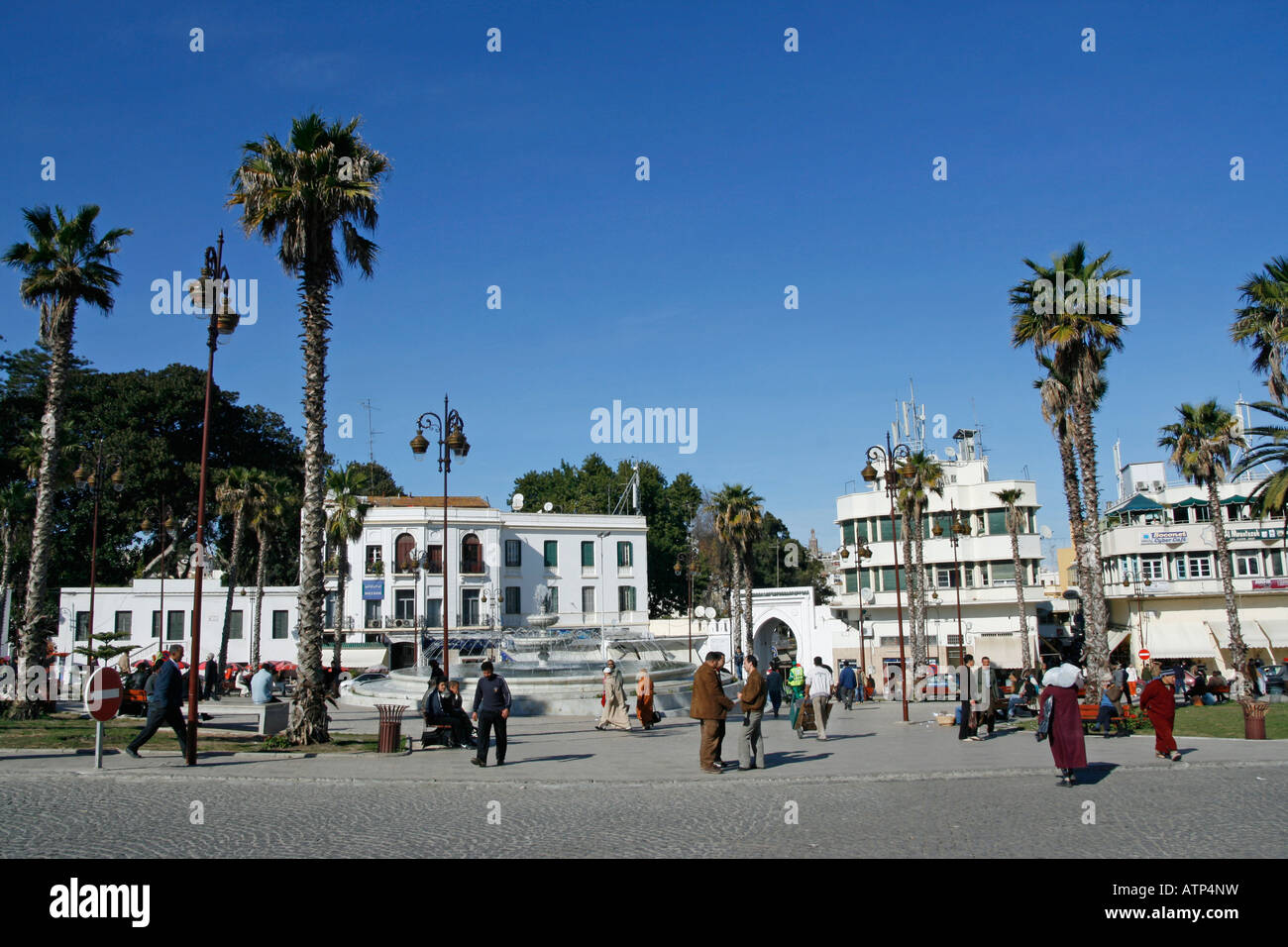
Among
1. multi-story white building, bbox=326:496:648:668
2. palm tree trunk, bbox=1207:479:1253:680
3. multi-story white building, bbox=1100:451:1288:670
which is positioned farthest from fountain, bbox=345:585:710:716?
multi-story white building, bbox=1100:451:1288:670

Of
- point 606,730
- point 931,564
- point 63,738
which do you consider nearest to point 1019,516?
point 931,564

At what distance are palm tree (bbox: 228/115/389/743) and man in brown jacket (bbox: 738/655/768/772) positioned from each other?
773 centimetres

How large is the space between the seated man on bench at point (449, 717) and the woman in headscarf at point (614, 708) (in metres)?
4.09

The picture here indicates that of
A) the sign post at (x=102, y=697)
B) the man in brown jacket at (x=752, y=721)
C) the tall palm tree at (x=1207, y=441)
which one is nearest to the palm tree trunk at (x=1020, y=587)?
the tall palm tree at (x=1207, y=441)

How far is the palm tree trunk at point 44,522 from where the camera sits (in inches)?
796

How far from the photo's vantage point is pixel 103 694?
12.6m

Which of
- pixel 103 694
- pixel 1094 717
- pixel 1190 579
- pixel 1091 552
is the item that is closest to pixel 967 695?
pixel 1094 717

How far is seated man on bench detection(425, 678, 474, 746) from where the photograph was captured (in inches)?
655

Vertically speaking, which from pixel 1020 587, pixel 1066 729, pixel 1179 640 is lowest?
pixel 1179 640

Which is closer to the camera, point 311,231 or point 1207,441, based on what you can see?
point 311,231

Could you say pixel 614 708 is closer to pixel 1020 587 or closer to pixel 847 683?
pixel 847 683

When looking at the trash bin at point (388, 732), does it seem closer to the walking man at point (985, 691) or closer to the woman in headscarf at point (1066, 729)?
the woman in headscarf at point (1066, 729)

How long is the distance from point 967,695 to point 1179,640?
37.8 m

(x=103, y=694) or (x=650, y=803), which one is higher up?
(x=103, y=694)
